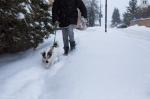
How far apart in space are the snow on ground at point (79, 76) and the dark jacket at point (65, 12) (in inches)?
36.7

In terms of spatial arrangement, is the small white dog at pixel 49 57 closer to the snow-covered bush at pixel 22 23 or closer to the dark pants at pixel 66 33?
the dark pants at pixel 66 33

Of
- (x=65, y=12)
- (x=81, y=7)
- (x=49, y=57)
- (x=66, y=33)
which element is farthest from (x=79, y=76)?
(x=81, y=7)

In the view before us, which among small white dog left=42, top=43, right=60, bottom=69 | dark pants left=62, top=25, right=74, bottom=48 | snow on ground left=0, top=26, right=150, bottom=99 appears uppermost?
dark pants left=62, top=25, right=74, bottom=48

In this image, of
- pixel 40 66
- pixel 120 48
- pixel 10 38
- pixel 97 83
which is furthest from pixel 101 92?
pixel 120 48

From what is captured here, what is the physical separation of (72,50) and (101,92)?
12.2ft

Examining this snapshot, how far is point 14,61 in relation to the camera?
30.1ft

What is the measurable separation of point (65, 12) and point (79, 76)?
7.79 ft

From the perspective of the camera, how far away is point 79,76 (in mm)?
7348

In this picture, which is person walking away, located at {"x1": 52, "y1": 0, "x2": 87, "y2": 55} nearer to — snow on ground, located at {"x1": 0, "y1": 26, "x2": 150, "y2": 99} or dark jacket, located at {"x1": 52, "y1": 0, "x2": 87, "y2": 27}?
dark jacket, located at {"x1": 52, "y1": 0, "x2": 87, "y2": 27}

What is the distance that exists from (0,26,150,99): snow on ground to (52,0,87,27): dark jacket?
0.93m

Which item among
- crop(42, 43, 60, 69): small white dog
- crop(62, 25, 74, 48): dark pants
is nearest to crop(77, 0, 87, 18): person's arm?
crop(62, 25, 74, 48): dark pants

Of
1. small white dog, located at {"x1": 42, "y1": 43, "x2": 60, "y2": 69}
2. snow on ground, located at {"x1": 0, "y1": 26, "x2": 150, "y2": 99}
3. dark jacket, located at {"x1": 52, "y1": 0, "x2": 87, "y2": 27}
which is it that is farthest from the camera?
dark jacket, located at {"x1": 52, "y1": 0, "x2": 87, "y2": 27}

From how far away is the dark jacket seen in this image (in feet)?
29.9

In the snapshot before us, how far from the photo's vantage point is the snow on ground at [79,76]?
6375 millimetres
